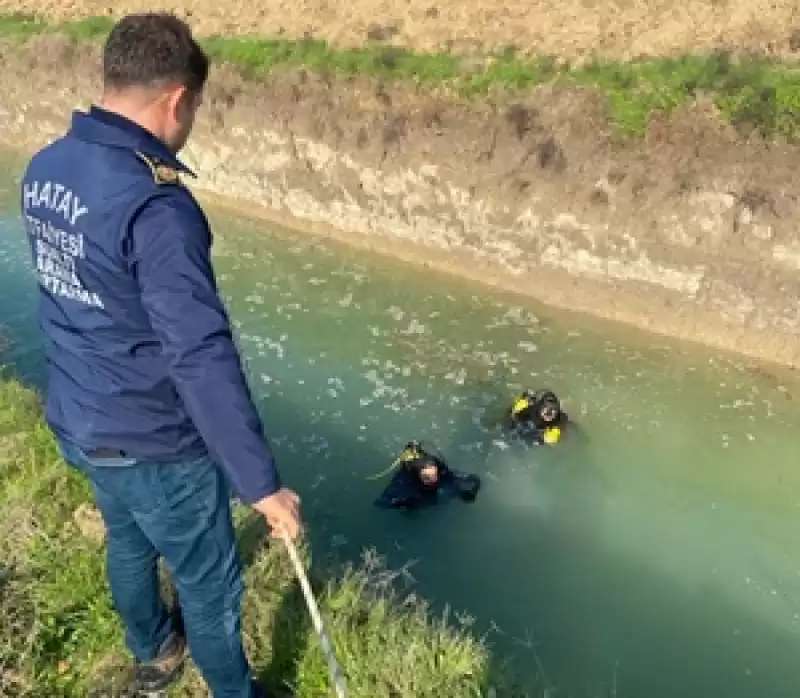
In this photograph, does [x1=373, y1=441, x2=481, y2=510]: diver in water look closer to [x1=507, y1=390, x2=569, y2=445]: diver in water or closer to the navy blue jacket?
[x1=507, y1=390, x2=569, y2=445]: diver in water

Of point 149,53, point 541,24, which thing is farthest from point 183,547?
point 541,24

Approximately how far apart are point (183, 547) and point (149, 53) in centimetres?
146

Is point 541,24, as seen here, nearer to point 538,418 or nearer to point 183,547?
point 538,418

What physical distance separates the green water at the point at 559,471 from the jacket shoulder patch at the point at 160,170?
3.68 m

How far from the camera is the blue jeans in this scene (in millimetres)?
2639

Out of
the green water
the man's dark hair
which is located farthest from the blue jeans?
the green water

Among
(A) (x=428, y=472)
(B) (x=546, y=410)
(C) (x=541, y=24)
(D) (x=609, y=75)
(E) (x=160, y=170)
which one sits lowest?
(A) (x=428, y=472)

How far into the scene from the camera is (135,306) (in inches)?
94.7

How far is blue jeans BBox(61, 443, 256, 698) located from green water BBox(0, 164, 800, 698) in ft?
8.17

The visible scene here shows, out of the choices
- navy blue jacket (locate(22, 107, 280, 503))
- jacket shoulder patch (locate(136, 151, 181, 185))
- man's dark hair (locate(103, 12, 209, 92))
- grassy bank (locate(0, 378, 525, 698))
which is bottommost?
grassy bank (locate(0, 378, 525, 698))

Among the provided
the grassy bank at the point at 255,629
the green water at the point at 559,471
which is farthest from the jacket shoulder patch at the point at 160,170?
the green water at the point at 559,471

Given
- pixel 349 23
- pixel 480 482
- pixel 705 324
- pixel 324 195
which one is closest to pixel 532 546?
pixel 480 482

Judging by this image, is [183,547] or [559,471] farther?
[559,471]

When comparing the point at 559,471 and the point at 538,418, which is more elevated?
the point at 538,418
